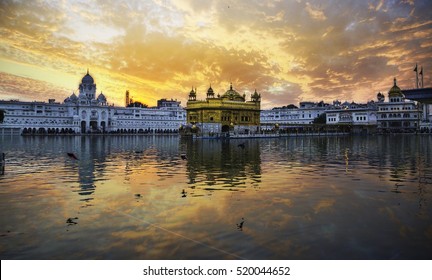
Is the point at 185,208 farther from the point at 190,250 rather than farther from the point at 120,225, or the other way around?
the point at 190,250

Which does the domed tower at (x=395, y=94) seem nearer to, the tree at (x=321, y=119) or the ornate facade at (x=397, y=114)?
the ornate facade at (x=397, y=114)

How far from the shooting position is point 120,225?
28.3 ft

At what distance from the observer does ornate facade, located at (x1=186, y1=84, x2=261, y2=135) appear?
83.2 metres

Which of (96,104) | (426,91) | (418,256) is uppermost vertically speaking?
(96,104)

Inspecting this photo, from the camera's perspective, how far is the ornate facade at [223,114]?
8325 centimetres

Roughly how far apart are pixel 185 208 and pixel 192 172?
7895mm

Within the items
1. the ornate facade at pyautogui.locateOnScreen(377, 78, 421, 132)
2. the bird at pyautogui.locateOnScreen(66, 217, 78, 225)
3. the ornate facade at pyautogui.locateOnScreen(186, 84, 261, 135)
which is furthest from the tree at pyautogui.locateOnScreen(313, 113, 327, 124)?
the bird at pyautogui.locateOnScreen(66, 217, 78, 225)

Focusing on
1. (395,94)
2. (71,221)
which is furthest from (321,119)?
(71,221)

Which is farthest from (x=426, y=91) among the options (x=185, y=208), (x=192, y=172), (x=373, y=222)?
(x=185, y=208)

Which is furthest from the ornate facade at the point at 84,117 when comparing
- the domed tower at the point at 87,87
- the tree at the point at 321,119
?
the tree at the point at 321,119

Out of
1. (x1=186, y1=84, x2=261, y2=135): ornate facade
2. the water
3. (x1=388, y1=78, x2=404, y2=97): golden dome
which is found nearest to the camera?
the water

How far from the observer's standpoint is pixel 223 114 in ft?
278

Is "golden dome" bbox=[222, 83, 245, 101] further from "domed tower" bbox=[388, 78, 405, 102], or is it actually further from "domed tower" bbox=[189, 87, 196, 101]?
"domed tower" bbox=[388, 78, 405, 102]
